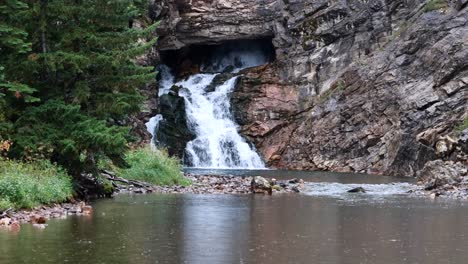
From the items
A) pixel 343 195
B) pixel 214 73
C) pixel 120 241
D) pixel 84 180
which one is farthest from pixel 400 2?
pixel 120 241

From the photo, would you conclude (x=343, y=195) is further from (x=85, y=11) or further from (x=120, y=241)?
(x=120, y=241)

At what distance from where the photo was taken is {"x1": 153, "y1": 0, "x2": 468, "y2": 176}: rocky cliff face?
42250 mm

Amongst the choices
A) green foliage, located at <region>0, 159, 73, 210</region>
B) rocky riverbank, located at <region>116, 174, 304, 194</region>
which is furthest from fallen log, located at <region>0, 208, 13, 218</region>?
rocky riverbank, located at <region>116, 174, 304, 194</region>

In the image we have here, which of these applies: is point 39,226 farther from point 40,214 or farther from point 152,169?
point 152,169

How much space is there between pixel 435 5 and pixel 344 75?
8.36 metres

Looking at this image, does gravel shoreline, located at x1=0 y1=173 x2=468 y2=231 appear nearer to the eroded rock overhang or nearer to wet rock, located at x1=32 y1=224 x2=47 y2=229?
wet rock, located at x1=32 y1=224 x2=47 y2=229

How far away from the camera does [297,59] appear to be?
2167 inches

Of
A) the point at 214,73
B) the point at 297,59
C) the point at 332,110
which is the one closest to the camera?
→ the point at 332,110

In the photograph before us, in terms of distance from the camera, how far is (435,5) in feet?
155

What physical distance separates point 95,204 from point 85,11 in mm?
5762

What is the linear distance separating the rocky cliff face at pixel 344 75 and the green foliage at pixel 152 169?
1603 cm

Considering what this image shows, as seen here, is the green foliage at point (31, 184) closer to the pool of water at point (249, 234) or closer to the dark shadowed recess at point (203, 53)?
the pool of water at point (249, 234)

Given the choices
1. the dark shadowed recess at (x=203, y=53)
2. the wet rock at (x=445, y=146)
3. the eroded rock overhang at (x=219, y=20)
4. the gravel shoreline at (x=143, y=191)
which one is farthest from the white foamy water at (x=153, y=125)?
the wet rock at (x=445, y=146)

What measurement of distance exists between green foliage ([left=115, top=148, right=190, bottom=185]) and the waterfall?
813 inches
